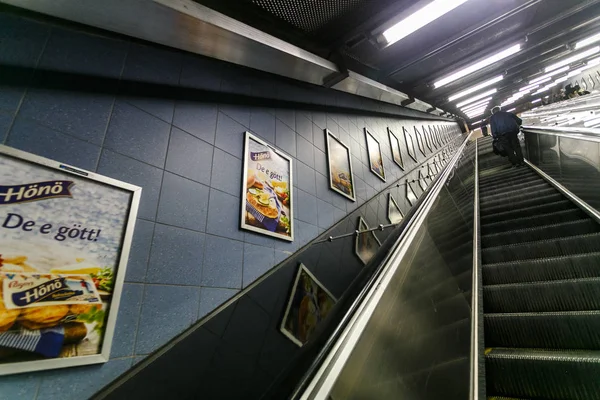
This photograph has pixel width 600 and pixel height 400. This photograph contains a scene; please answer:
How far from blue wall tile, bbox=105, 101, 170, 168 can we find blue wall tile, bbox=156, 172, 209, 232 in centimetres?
19

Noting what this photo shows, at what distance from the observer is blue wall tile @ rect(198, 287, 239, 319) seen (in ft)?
6.37

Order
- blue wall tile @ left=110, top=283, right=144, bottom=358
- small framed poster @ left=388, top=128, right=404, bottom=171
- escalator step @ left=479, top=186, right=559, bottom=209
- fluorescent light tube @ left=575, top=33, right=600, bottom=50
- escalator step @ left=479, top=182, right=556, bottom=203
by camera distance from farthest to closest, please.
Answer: small framed poster @ left=388, top=128, right=404, bottom=171 < fluorescent light tube @ left=575, top=33, right=600, bottom=50 < escalator step @ left=479, top=182, right=556, bottom=203 < escalator step @ left=479, top=186, right=559, bottom=209 < blue wall tile @ left=110, top=283, right=144, bottom=358

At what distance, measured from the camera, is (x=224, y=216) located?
229 centimetres

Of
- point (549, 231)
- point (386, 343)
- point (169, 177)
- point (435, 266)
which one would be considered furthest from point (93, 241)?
point (549, 231)

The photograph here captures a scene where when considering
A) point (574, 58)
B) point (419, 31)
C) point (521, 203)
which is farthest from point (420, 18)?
point (574, 58)

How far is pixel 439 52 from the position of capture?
4426mm

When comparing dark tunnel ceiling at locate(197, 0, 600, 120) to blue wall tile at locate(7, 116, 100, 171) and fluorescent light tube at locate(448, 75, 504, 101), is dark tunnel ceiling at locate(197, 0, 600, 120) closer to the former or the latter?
fluorescent light tube at locate(448, 75, 504, 101)

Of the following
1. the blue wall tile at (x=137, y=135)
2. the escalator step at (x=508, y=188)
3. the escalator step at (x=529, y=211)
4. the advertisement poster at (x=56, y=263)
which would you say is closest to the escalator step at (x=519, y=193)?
the escalator step at (x=508, y=188)

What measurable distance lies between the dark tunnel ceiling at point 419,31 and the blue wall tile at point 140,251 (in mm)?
2239

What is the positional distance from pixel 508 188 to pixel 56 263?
236 inches

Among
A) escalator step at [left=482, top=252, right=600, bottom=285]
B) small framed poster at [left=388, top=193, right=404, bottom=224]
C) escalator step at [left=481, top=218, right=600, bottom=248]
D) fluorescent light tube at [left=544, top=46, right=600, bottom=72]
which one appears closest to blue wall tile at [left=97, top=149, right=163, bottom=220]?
escalator step at [left=482, top=252, right=600, bottom=285]

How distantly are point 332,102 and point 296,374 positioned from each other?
4.42 meters

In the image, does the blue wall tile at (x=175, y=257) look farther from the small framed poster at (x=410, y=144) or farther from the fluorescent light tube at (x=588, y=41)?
the fluorescent light tube at (x=588, y=41)

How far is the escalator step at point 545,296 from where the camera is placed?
1598 millimetres
